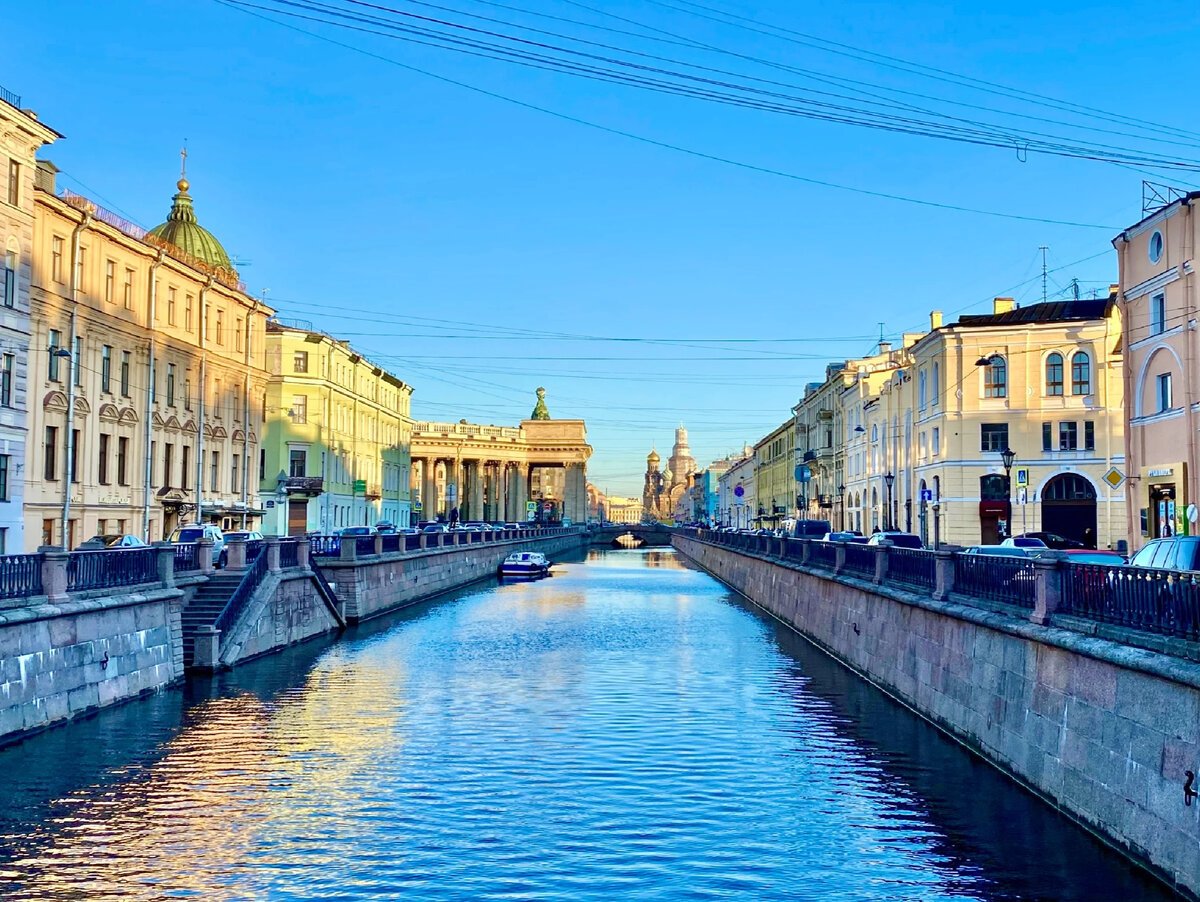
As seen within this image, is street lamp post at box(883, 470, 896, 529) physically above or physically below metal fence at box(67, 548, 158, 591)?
above

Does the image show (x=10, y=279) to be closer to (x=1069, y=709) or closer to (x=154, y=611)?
(x=154, y=611)

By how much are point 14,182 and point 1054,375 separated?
45621 millimetres

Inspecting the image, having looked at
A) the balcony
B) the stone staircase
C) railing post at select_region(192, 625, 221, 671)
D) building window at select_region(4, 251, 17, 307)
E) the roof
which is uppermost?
the roof

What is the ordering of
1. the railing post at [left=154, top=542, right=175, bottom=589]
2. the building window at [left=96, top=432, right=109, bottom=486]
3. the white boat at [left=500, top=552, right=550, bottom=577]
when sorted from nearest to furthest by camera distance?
the railing post at [left=154, top=542, right=175, bottom=589], the building window at [left=96, top=432, right=109, bottom=486], the white boat at [left=500, top=552, right=550, bottom=577]

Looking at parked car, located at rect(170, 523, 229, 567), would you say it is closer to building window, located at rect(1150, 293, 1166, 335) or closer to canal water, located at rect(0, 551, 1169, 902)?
canal water, located at rect(0, 551, 1169, 902)

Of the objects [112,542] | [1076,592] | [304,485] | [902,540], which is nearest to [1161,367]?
[902,540]

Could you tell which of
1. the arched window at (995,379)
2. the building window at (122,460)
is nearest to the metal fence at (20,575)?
the building window at (122,460)

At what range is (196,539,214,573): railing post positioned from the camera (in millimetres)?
30453

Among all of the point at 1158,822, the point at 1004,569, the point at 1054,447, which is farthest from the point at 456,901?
the point at 1054,447

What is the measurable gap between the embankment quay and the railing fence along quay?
16.0 m

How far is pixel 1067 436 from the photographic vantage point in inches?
2232

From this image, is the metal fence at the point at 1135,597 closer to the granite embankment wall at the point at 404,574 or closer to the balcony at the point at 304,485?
the granite embankment wall at the point at 404,574

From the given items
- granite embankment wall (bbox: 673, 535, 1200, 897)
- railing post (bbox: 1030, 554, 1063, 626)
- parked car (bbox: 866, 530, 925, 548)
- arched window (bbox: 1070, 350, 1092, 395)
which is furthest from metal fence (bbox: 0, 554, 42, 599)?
arched window (bbox: 1070, 350, 1092, 395)

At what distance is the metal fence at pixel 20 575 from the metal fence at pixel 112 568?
0.88 m
